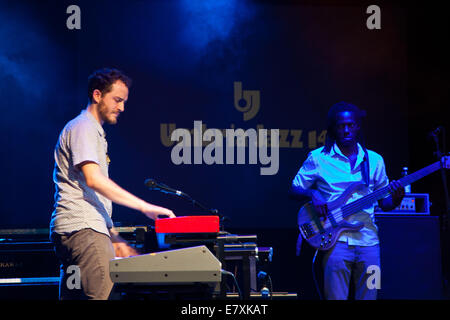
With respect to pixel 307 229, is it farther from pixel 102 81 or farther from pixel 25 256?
Result: pixel 25 256

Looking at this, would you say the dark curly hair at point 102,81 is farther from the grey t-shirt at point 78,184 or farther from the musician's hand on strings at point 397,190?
the musician's hand on strings at point 397,190

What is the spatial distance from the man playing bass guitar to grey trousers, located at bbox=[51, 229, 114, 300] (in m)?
1.91

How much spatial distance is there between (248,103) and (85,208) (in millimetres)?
2890

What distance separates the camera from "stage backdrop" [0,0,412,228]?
5551 mm

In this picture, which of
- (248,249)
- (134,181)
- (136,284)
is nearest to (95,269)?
(136,284)

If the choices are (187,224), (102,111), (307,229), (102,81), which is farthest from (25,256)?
(307,229)

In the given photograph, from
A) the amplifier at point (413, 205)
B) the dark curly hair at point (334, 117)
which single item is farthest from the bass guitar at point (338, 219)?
the amplifier at point (413, 205)

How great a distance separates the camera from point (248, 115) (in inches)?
220

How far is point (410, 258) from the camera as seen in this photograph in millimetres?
5090

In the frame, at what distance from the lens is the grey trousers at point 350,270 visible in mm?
4023

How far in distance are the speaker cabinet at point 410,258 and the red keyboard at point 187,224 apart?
272 cm

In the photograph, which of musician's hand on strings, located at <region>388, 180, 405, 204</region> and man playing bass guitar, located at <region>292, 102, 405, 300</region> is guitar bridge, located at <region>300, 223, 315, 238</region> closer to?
man playing bass guitar, located at <region>292, 102, 405, 300</region>
